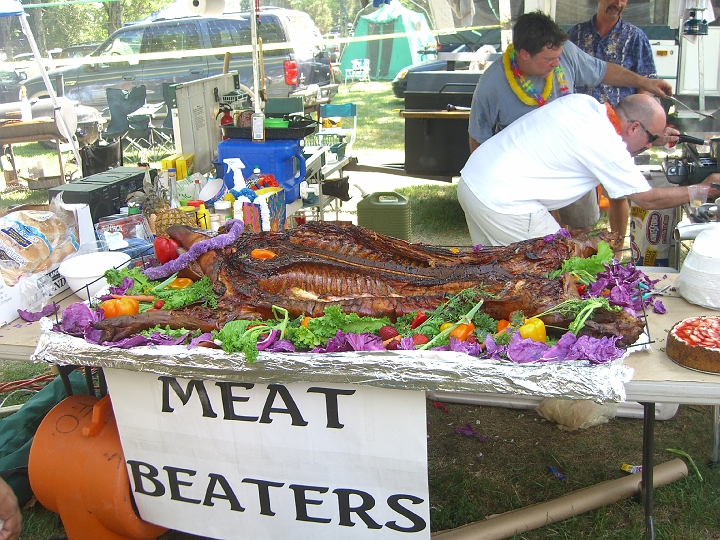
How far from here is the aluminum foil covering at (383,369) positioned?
8.15 feet

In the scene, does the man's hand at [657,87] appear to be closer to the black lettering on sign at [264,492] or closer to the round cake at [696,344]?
the round cake at [696,344]

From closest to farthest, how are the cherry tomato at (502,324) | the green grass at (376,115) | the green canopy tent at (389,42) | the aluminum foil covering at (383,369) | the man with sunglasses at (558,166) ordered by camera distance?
1. the aluminum foil covering at (383,369)
2. the cherry tomato at (502,324)
3. the man with sunglasses at (558,166)
4. the green grass at (376,115)
5. the green canopy tent at (389,42)

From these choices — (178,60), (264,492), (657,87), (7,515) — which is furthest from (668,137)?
(178,60)

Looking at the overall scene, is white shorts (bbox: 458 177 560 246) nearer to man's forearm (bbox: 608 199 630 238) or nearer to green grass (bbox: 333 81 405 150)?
man's forearm (bbox: 608 199 630 238)

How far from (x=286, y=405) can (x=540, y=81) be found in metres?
3.56

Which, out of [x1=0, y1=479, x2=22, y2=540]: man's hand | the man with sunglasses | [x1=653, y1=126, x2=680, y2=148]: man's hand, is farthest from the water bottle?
[x1=653, y1=126, x2=680, y2=148]: man's hand

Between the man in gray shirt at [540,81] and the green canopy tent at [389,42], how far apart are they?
15.1 meters

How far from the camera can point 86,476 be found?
125 inches

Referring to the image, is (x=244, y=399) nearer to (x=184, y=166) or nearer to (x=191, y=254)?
(x=191, y=254)

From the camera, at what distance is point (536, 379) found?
2516mm

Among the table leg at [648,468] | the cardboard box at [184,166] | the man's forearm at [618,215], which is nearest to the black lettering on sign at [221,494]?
the table leg at [648,468]

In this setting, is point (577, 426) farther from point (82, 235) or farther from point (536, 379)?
point (82, 235)

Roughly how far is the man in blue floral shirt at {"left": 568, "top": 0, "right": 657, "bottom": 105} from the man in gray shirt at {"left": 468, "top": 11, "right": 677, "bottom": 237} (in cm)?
45

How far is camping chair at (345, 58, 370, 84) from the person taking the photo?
70.8 ft
